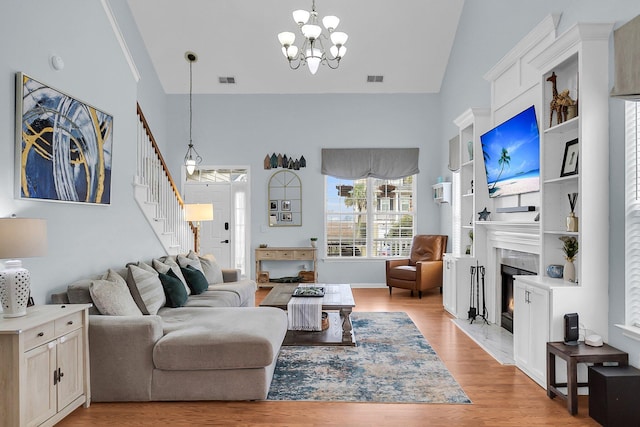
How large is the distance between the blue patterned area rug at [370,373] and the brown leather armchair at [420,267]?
2.25m

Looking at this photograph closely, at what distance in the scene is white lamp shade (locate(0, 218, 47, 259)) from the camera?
259cm

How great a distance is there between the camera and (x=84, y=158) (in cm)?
394

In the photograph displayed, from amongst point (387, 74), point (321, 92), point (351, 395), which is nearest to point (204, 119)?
point (321, 92)

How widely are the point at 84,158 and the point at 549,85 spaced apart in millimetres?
4046

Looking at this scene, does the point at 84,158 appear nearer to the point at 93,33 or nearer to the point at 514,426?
the point at 93,33

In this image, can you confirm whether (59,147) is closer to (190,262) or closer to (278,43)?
(190,262)

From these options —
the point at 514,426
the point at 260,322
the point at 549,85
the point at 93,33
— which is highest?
the point at 93,33

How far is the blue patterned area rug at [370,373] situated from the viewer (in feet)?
10.7

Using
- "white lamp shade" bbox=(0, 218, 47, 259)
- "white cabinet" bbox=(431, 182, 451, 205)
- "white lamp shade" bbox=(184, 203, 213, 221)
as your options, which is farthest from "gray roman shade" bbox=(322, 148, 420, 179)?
"white lamp shade" bbox=(0, 218, 47, 259)

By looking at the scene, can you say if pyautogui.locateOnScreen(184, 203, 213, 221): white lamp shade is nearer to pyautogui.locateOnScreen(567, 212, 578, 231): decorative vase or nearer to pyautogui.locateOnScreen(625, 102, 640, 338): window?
pyautogui.locateOnScreen(567, 212, 578, 231): decorative vase

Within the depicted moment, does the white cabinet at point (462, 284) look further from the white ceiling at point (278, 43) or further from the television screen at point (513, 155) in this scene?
the white ceiling at point (278, 43)

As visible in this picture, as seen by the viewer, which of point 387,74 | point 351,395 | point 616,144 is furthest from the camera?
point 387,74

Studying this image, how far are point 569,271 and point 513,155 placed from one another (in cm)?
152

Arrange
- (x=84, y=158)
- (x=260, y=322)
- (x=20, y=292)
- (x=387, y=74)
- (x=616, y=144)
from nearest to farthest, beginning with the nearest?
(x=20, y=292), (x=616, y=144), (x=260, y=322), (x=84, y=158), (x=387, y=74)
